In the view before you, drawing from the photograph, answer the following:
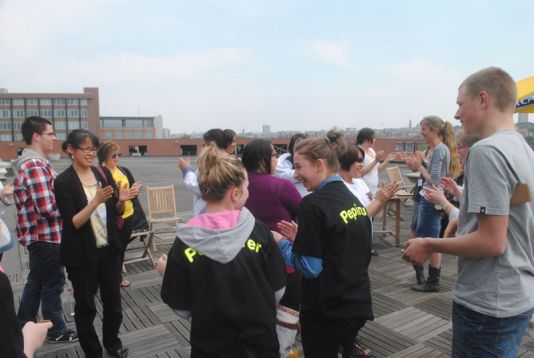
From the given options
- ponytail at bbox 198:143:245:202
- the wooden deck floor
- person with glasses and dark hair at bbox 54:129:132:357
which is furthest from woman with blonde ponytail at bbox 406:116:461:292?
person with glasses and dark hair at bbox 54:129:132:357

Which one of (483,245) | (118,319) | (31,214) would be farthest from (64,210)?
(483,245)

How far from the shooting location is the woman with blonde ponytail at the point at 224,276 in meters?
1.49

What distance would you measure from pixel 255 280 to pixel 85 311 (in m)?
1.83

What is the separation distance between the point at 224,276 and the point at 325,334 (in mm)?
871

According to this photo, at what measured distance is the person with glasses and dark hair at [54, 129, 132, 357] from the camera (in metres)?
2.65

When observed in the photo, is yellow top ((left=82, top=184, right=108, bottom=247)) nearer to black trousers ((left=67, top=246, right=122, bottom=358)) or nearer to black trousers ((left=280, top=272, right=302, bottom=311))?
black trousers ((left=67, top=246, right=122, bottom=358))

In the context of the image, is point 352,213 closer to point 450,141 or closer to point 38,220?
point 38,220

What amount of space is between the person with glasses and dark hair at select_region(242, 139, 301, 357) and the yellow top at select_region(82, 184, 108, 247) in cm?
114

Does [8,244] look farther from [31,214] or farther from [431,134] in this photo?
[431,134]

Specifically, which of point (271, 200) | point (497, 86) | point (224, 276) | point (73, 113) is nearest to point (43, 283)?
point (271, 200)

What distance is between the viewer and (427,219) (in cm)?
434

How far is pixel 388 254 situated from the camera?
5906mm

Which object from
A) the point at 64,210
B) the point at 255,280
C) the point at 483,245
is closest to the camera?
the point at 483,245

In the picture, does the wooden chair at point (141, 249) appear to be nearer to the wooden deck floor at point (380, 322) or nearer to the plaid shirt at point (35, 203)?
the wooden deck floor at point (380, 322)
